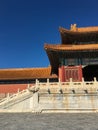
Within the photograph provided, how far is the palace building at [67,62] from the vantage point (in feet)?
69.7

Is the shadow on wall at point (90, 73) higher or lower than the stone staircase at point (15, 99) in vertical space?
higher

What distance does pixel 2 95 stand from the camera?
97.1 ft

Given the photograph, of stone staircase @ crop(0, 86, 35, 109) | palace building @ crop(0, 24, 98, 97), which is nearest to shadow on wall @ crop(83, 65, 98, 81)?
palace building @ crop(0, 24, 98, 97)

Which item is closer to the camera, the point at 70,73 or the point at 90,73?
the point at 70,73

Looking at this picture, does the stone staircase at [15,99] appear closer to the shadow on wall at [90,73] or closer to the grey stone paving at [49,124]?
the grey stone paving at [49,124]

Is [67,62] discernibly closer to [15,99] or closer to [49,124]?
[15,99]

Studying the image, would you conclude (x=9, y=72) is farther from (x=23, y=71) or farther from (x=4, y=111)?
(x=4, y=111)

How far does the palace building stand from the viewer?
69.7 ft

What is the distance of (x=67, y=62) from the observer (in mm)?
21750

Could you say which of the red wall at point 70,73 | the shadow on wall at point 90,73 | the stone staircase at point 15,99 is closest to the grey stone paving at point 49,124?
the stone staircase at point 15,99

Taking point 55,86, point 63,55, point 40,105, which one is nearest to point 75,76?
point 63,55

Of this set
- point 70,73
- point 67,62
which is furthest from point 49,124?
point 67,62

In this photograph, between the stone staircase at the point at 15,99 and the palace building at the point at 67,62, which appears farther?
the palace building at the point at 67,62

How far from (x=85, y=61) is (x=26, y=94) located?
319 inches
